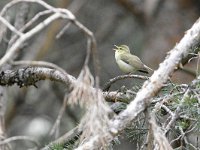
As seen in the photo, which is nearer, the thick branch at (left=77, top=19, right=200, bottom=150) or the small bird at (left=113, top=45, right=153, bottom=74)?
the thick branch at (left=77, top=19, right=200, bottom=150)

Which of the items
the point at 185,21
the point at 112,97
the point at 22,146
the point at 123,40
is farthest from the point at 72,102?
the point at 123,40

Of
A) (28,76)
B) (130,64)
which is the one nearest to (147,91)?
(130,64)

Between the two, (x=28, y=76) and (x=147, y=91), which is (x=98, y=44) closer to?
(x=28, y=76)

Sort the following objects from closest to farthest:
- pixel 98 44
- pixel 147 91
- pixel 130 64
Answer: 1. pixel 147 91
2. pixel 130 64
3. pixel 98 44

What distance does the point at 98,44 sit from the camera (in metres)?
8.27

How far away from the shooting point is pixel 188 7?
655cm

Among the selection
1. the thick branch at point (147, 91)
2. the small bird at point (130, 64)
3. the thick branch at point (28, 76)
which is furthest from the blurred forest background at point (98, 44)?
the thick branch at point (147, 91)

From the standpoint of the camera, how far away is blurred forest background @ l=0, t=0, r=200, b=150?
6355 mm

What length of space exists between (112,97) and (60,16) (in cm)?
122

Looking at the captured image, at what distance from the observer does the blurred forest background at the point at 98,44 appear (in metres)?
6.36

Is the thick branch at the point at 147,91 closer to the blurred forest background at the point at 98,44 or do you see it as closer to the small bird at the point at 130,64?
the small bird at the point at 130,64

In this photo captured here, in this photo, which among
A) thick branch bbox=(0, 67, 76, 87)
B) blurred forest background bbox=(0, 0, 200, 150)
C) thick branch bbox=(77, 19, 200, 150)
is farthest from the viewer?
blurred forest background bbox=(0, 0, 200, 150)

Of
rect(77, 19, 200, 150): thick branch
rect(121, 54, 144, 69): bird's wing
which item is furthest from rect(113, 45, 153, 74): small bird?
rect(77, 19, 200, 150): thick branch

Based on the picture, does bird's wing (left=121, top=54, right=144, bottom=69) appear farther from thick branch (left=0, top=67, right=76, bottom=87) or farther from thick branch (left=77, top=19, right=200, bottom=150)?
thick branch (left=77, top=19, right=200, bottom=150)
